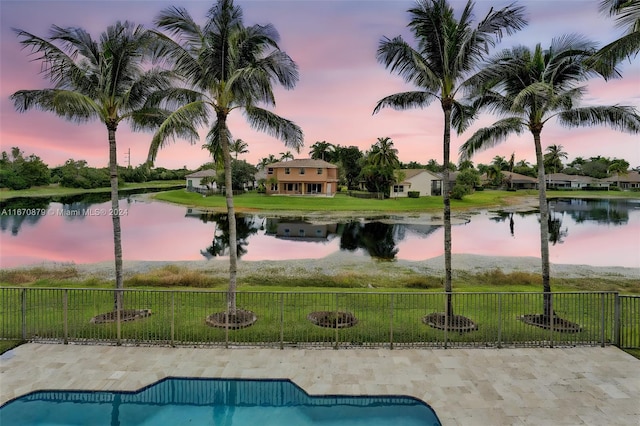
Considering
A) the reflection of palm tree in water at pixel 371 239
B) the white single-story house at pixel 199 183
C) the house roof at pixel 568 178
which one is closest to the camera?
the reflection of palm tree in water at pixel 371 239

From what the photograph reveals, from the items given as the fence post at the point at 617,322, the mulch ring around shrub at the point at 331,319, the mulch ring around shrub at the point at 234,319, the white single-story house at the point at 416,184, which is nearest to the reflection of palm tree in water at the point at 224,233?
the mulch ring around shrub at the point at 234,319

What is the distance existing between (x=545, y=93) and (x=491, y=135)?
2.45 m

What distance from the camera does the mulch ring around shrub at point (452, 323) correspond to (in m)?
10.2

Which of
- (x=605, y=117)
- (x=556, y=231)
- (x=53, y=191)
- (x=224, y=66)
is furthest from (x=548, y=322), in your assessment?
(x=53, y=191)

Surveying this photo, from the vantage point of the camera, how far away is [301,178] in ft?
186

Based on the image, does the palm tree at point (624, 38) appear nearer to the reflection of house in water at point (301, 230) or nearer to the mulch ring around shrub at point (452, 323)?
the mulch ring around shrub at point (452, 323)

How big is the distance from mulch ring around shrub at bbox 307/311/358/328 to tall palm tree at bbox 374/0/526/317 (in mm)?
2752

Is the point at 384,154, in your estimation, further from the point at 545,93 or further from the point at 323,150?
the point at 545,93

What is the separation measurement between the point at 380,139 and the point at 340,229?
28.5 meters

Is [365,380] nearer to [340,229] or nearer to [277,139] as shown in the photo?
[277,139]

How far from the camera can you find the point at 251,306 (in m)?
12.4

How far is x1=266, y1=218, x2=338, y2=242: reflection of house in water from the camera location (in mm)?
31328

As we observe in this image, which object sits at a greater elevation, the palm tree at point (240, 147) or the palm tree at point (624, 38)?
the palm tree at point (240, 147)

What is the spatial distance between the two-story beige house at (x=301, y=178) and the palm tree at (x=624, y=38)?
153ft
